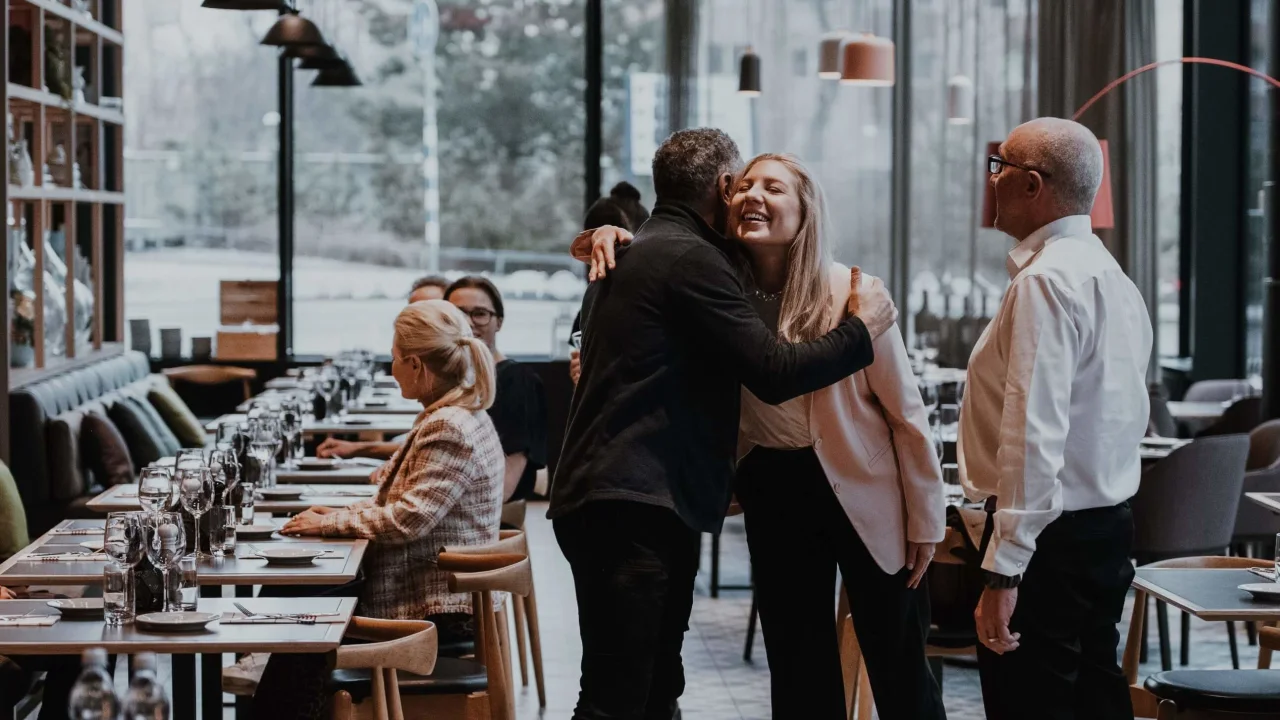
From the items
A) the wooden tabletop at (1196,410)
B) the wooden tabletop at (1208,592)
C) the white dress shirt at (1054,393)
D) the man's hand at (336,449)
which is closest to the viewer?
the white dress shirt at (1054,393)

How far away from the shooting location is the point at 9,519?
207 inches

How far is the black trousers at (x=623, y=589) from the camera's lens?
3.40 metres

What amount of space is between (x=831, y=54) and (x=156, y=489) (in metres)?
7.66

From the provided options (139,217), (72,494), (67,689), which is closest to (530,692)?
(67,689)

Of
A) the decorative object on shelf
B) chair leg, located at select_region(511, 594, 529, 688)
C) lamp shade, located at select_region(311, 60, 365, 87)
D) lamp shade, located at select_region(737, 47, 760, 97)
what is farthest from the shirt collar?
the decorative object on shelf

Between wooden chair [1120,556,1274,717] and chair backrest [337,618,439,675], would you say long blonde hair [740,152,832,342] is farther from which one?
wooden chair [1120,556,1274,717]

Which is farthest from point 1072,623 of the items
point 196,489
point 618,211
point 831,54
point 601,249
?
point 831,54

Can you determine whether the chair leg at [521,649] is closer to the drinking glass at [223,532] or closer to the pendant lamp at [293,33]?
the drinking glass at [223,532]

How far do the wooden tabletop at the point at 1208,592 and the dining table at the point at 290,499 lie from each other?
8.32ft

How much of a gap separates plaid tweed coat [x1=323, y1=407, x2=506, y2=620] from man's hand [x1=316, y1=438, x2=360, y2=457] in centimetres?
227

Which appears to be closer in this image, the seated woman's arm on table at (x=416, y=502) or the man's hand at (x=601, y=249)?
the man's hand at (x=601, y=249)

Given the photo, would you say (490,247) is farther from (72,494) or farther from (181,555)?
(181,555)

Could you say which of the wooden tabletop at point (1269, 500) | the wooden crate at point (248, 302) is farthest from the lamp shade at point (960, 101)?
the wooden tabletop at point (1269, 500)

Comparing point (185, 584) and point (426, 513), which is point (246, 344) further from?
point (185, 584)
